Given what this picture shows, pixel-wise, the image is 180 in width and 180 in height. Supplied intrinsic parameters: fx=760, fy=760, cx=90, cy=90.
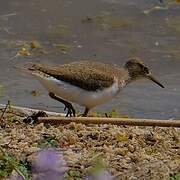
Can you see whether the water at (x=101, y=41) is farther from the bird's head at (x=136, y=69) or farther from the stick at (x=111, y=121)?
the stick at (x=111, y=121)

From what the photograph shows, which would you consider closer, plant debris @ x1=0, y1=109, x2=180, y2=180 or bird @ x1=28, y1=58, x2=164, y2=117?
plant debris @ x1=0, y1=109, x2=180, y2=180

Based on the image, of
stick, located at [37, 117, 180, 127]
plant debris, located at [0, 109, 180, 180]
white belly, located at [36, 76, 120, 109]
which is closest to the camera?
plant debris, located at [0, 109, 180, 180]

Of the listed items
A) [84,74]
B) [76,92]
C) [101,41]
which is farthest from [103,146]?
[101,41]

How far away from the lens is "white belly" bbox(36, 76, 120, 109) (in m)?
5.73

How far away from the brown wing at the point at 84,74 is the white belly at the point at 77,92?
3cm

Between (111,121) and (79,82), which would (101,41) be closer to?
(79,82)

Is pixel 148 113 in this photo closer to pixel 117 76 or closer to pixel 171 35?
pixel 117 76

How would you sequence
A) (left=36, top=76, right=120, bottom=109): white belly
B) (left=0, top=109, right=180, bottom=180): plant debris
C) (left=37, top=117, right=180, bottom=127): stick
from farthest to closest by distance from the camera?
1. (left=36, top=76, right=120, bottom=109): white belly
2. (left=37, top=117, right=180, bottom=127): stick
3. (left=0, top=109, right=180, bottom=180): plant debris

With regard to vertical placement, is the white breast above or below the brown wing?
below

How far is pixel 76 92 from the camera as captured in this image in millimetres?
5832

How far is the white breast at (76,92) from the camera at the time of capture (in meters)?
5.73

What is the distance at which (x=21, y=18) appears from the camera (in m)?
10.2

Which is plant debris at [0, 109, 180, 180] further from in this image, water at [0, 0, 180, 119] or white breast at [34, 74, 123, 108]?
water at [0, 0, 180, 119]

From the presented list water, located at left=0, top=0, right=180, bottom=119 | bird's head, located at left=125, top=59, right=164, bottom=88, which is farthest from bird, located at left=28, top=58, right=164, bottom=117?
water, located at left=0, top=0, right=180, bottom=119
